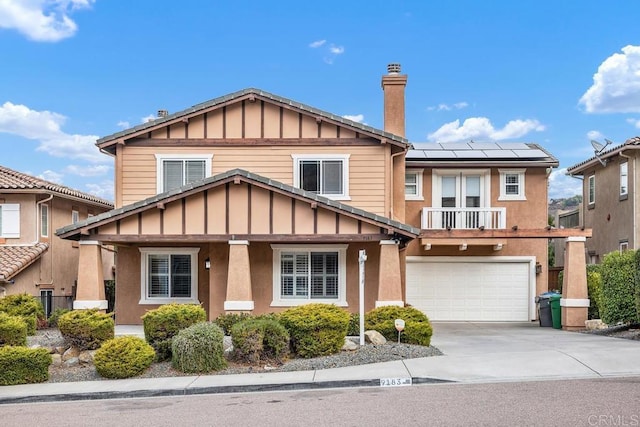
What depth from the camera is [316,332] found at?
14055 millimetres

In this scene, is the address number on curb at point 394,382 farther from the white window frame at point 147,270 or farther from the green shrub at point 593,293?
the green shrub at point 593,293

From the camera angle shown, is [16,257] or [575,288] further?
[16,257]

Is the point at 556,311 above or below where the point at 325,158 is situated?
below

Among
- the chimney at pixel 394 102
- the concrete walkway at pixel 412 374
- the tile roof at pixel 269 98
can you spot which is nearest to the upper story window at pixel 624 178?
the chimney at pixel 394 102

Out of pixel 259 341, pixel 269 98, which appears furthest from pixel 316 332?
pixel 269 98

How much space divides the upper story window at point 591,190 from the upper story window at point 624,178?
130 inches

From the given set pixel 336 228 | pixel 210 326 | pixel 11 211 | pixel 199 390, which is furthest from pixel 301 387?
pixel 11 211

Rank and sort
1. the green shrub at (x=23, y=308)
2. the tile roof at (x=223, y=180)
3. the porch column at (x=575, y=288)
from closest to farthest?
the tile roof at (x=223, y=180) → the green shrub at (x=23, y=308) → the porch column at (x=575, y=288)

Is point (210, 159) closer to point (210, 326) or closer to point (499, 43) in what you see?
point (210, 326)

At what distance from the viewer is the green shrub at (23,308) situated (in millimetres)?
18722

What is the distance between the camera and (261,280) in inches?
771

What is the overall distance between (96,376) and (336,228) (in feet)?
23.1

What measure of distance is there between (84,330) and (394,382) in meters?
6.96

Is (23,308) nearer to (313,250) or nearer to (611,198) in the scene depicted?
(313,250)
